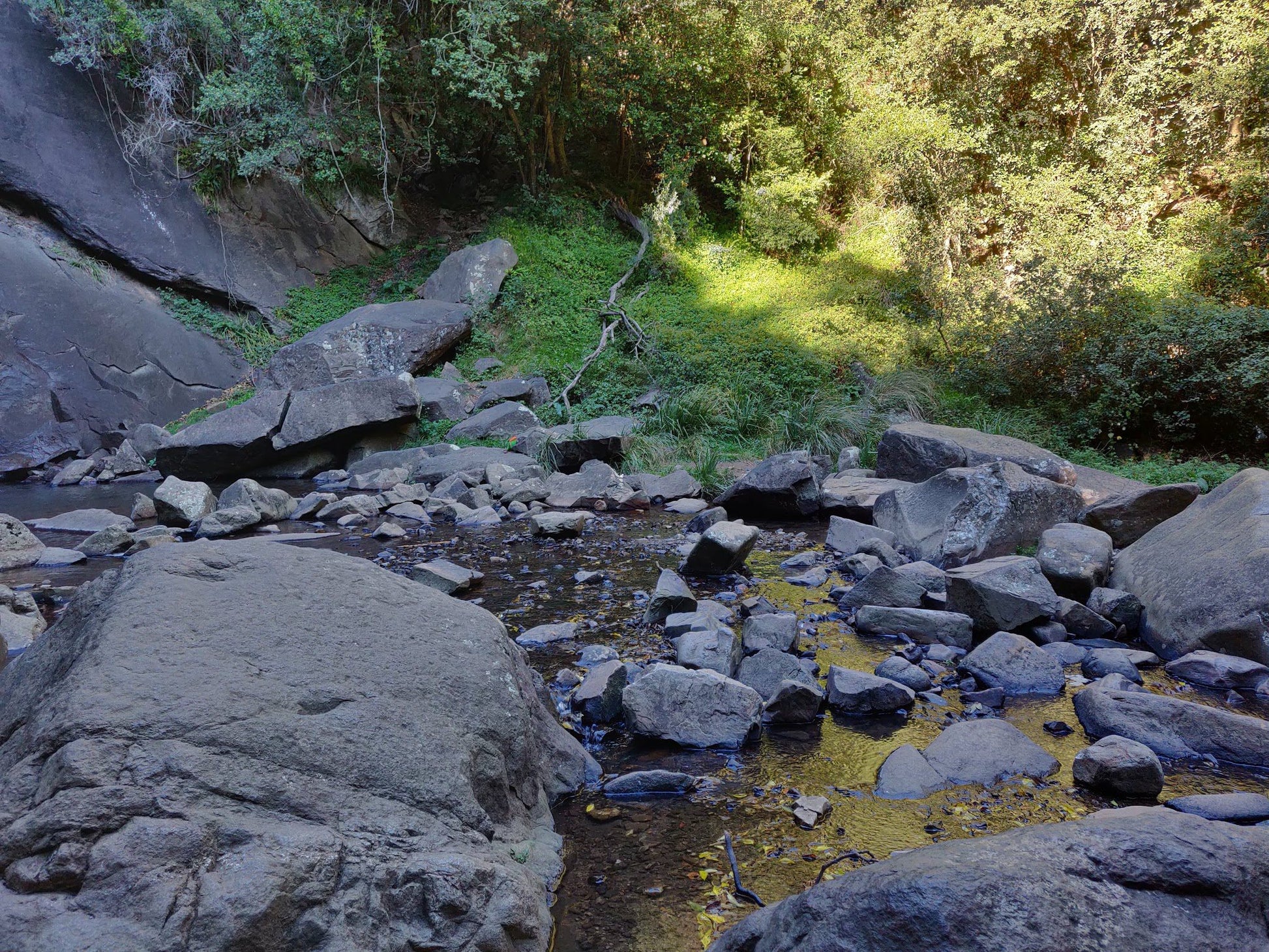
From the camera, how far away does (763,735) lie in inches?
136

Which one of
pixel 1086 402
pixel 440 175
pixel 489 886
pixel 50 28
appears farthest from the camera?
pixel 440 175

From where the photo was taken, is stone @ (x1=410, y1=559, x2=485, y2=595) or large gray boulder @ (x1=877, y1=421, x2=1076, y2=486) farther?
large gray boulder @ (x1=877, y1=421, x2=1076, y2=486)

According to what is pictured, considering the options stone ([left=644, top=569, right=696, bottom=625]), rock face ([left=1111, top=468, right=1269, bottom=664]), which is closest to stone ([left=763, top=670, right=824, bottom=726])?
stone ([left=644, top=569, right=696, bottom=625])

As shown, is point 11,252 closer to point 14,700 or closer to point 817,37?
point 14,700

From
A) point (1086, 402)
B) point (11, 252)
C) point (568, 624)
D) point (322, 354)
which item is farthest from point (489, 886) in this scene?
point (11, 252)

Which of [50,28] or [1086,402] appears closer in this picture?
[1086,402]

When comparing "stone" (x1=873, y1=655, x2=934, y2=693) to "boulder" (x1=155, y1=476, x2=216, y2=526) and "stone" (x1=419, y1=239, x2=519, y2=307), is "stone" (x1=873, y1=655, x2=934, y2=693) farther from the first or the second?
"stone" (x1=419, y1=239, x2=519, y2=307)

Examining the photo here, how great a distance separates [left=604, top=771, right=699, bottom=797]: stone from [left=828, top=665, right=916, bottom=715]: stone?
3.27 feet

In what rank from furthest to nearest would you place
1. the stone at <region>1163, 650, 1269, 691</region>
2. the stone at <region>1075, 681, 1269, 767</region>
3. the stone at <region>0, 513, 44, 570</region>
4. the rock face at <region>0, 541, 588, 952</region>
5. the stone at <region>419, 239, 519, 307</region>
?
the stone at <region>419, 239, 519, 307</region> → the stone at <region>0, 513, 44, 570</region> → the stone at <region>1163, 650, 1269, 691</region> → the stone at <region>1075, 681, 1269, 767</region> → the rock face at <region>0, 541, 588, 952</region>

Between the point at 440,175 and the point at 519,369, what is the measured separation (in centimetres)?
738

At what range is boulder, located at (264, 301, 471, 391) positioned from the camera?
1248 centimetres

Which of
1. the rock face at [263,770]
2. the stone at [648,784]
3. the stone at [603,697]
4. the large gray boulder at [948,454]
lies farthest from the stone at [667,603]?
the large gray boulder at [948,454]

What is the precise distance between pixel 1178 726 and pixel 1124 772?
0.58 meters

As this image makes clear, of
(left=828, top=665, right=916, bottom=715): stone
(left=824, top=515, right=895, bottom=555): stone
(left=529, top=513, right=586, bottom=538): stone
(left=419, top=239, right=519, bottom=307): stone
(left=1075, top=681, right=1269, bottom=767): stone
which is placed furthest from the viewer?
(left=419, top=239, right=519, bottom=307): stone
